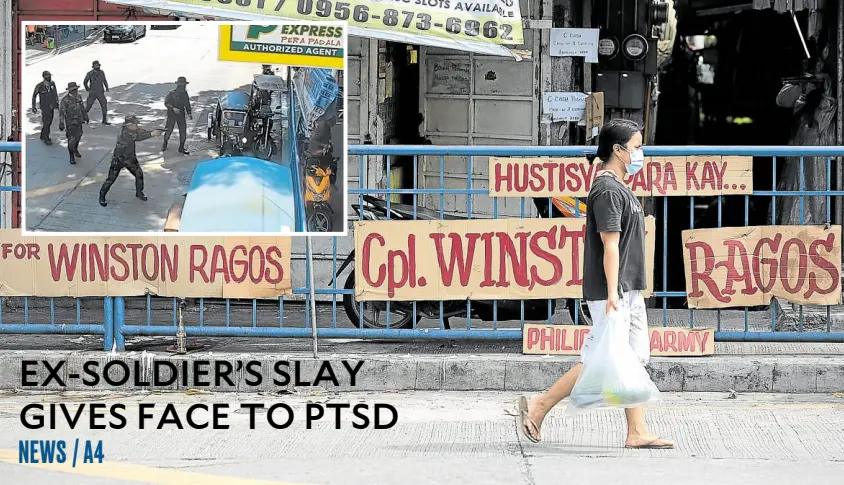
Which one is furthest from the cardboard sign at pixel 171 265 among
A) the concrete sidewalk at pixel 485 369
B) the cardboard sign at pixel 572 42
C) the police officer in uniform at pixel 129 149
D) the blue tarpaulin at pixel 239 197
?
the cardboard sign at pixel 572 42

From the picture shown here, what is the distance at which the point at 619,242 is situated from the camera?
18.9 feet

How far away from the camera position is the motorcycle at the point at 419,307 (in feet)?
25.0

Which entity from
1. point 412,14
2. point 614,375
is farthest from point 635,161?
point 412,14

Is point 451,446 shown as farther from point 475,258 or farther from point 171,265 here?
point 171,265

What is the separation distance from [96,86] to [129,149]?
0.35m

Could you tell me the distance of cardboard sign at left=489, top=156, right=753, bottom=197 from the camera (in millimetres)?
7160

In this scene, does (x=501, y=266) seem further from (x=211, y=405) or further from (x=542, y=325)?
(x=211, y=405)

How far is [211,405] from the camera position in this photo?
6.88 m

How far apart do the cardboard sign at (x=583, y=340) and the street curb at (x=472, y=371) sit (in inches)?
2.3

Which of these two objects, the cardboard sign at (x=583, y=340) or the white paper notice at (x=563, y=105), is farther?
the white paper notice at (x=563, y=105)

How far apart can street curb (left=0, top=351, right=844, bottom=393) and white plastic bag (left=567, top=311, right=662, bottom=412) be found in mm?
1602

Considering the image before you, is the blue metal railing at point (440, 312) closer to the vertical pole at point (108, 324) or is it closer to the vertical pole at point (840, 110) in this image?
the vertical pole at point (108, 324)

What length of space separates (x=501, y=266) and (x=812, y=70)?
16.4 feet

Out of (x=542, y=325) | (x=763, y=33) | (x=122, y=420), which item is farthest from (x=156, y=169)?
(x=763, y=33)
